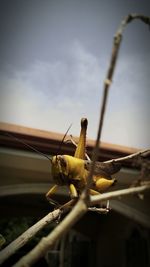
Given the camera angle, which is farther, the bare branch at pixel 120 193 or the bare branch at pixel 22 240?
the bare branch at pixel 22 240

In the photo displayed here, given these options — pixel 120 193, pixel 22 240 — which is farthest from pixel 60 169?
pixel 120 193

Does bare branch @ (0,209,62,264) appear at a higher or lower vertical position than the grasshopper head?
lower

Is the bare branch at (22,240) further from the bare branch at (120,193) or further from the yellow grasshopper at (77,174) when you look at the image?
the bare branch at (120,193)

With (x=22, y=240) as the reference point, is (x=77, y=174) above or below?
above

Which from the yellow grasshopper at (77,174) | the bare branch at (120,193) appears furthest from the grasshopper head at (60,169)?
the bare branch at (120,193)

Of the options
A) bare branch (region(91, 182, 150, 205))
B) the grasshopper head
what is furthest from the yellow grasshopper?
bare branch (region(91, 182, 150, 205))

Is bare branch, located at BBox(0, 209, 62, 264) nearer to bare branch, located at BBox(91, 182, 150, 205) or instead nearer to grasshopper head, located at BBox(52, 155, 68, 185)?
grasshopper head, located at BBox(52, 155, 68, 185)

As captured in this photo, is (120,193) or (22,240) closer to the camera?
(120,193)

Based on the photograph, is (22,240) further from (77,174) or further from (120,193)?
(120,193)

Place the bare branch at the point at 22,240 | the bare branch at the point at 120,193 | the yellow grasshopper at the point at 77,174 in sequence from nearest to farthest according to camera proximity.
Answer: the bare branch at the point at 120,193, the bare branch at the point at 22,240, the yellow grasshopper at the point at 77,174

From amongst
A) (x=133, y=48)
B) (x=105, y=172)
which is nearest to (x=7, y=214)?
(x=133, y=48)

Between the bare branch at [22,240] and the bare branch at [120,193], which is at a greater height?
the bare branch at [120,193]

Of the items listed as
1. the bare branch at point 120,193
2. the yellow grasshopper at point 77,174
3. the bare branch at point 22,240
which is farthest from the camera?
the yellow grasshopper at point 77,174
